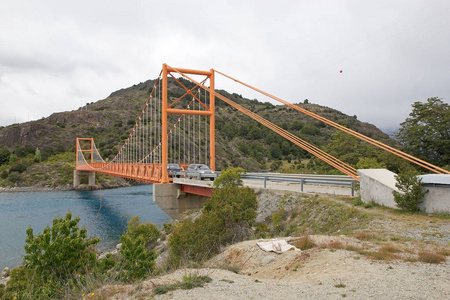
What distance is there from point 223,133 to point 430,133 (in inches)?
2221

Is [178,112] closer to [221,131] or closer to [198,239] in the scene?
[198,239]

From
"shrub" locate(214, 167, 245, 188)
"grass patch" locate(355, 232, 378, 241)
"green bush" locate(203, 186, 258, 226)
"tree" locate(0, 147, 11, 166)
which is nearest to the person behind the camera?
"grass patch" locate(355, 232, 378, 241)

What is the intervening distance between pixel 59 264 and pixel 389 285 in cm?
753

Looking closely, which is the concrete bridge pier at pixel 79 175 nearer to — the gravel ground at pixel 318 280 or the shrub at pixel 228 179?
the shrub at pixel 228 179

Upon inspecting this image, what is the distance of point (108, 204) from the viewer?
141 feet

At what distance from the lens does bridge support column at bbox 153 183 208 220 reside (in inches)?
927

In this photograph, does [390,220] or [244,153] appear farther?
[244,153]

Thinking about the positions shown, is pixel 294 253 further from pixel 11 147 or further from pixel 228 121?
pixel 11 147

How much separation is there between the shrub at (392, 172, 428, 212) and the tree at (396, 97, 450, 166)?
66.4 ft

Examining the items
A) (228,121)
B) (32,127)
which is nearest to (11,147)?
(32,127)

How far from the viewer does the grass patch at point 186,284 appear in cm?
539

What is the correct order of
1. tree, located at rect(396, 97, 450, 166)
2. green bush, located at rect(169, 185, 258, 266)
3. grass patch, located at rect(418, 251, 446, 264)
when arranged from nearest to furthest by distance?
grass patch, located at rect(418, 251, 446, 264) → green bush, located at rect(169, 185, 258, 266) → tree, located at rect(396, 97, 450, 166)

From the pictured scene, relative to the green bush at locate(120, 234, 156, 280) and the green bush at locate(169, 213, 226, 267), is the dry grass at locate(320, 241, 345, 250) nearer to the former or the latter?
the green bush at locate(169, 213, 226, 267)

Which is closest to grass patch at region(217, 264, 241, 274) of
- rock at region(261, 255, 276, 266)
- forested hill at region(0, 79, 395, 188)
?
rock at region(261, 255, 276, 266)
